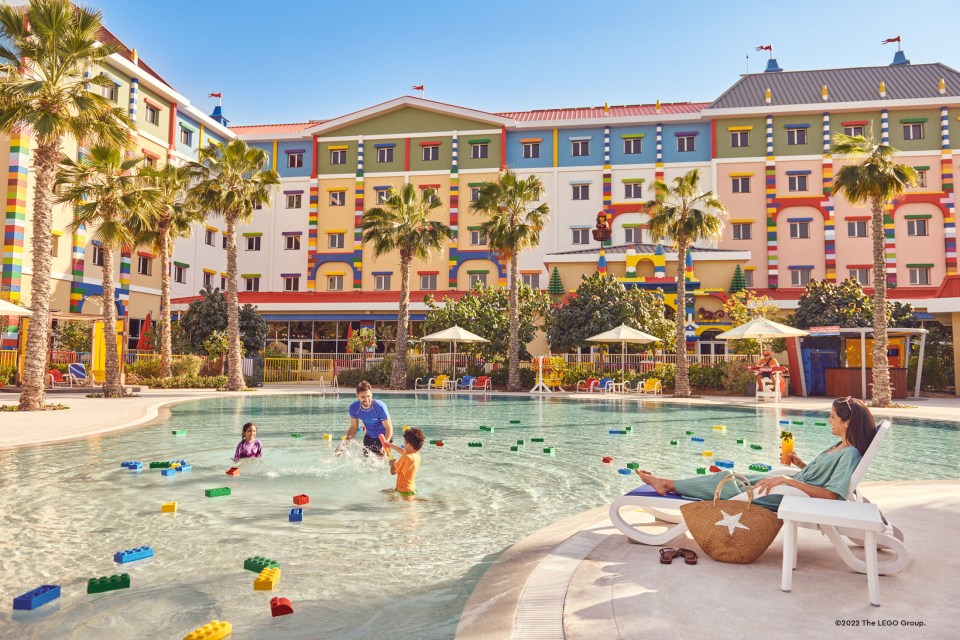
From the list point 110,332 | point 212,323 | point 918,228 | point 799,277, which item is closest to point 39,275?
point 110,332

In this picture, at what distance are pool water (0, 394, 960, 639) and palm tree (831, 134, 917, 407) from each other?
5236mm

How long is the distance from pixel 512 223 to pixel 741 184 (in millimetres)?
21434

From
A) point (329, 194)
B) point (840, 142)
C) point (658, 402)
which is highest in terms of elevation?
point (329, 194)

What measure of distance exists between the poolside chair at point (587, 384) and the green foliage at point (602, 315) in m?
1.86

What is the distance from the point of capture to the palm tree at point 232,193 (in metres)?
25.1

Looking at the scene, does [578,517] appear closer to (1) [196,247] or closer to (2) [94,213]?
(2) [94,213]

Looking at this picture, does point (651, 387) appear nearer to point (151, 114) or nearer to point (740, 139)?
point (740, 139)

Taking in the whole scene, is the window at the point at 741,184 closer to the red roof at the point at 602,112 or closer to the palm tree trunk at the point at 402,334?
the red roof at the point at 602,112

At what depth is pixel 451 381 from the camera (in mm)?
28109

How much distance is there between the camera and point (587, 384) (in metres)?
27.4

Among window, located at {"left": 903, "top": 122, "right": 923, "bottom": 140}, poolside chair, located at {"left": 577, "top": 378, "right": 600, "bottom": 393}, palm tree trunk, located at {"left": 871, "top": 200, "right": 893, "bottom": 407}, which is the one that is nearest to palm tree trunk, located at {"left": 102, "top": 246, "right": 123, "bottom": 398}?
poolside chair, located at {"left": 577, "top": 378, "right": 600, "bottom": 393}

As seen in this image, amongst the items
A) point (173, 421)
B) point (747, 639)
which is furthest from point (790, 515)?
point (173, 421)

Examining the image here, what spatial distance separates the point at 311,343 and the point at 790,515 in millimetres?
36620

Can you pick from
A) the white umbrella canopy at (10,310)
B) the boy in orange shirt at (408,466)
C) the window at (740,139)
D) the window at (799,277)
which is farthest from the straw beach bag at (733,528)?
the window at (740,139)
